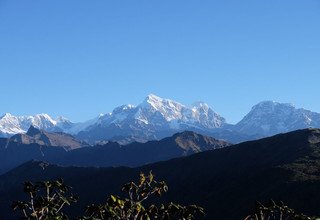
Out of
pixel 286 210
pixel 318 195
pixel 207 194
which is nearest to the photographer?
pixel 286 210

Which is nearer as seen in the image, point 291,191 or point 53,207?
point 53,207

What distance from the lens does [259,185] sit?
18438 cm

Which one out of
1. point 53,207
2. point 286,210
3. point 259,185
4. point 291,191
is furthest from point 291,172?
point 53,207

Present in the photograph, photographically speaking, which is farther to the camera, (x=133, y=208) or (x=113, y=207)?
(x=113, y=207)

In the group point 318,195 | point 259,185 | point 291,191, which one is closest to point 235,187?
point 259,185

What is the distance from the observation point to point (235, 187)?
191125 mm

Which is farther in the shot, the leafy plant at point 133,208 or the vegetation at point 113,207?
the vegetation at point 113,207

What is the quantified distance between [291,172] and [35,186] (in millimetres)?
146106

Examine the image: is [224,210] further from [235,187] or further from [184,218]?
[184,218]

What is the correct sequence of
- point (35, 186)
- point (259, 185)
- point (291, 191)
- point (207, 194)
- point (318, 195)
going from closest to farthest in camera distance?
point (35, 186), point (318, 195), point (291, 191), point (259, 185), point (207, 194)

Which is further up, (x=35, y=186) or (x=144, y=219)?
(x=35, y=186)

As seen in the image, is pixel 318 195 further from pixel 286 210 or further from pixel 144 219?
pixel 144 219

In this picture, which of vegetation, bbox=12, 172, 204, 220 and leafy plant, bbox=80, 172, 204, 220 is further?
vegetation, bbox=12, 172, 204, 220

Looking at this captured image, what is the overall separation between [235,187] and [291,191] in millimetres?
31289
